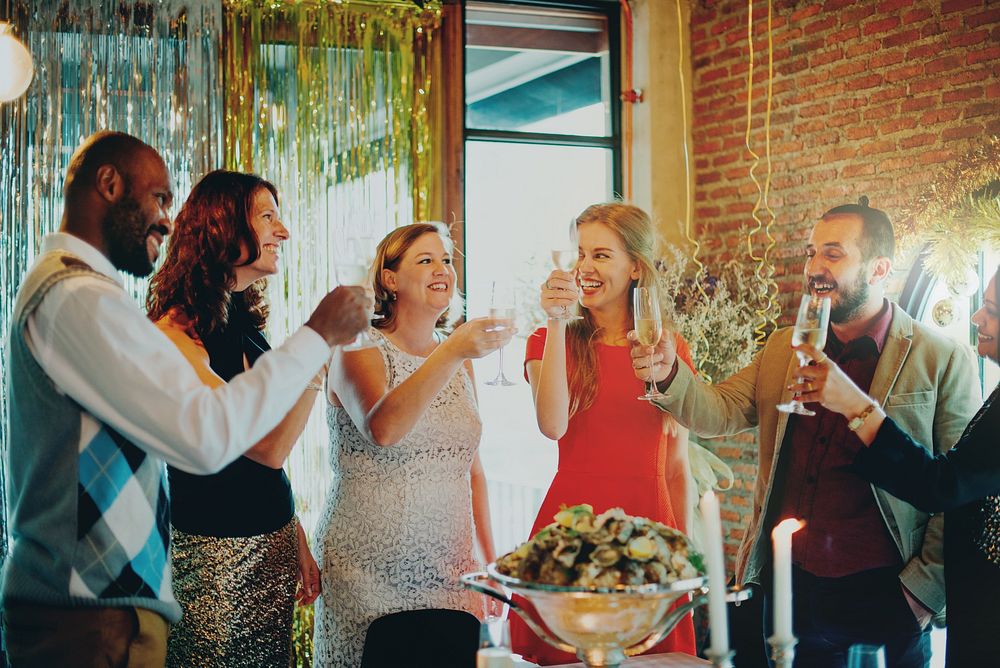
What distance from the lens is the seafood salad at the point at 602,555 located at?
5.37 ft

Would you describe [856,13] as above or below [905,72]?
above

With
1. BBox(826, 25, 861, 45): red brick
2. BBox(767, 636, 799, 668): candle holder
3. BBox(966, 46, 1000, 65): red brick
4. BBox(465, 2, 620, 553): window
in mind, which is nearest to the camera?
BBox(767, 636, 799, 668): candle holder

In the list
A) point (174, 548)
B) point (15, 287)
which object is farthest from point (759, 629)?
point (15, 287)

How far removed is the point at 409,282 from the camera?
2.81 m

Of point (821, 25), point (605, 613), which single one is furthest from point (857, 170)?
point (605, 613)

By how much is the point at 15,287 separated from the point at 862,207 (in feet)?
11.3

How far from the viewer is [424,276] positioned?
2.81m

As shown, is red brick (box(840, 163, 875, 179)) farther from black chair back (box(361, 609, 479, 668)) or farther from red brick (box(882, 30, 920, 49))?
black chair back (box(361, 609, 479, 668))

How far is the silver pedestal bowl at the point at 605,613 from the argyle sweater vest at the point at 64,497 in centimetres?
67

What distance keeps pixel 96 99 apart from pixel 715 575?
392 cm

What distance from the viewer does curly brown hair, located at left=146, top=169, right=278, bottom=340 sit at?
2.52 m

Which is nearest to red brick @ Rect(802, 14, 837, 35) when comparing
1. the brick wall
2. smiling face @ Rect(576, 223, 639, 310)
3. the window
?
the brick wall

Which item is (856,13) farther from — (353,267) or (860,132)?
(353,267)

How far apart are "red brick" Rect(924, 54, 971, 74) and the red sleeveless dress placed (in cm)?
224
